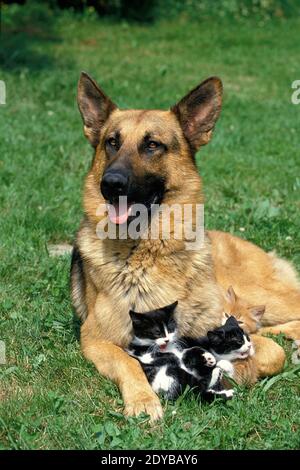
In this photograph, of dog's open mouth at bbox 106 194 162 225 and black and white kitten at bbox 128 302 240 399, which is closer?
black and white kitten at bbox 128 302 240 399

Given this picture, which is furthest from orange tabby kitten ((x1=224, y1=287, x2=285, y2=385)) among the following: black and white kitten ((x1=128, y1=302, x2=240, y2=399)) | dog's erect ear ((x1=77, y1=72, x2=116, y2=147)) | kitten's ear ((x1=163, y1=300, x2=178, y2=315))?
dog's erect ear ((x1=77, y1=72, x2=116, y2=147))

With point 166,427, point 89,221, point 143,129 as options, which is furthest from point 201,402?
point 143,129

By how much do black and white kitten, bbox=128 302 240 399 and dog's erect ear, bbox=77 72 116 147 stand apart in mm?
1403

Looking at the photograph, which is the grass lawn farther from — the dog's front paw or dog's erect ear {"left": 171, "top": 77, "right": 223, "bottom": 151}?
dog's erect ear {"left": 171, "top": 77, "right": 223, "bottom": 151}

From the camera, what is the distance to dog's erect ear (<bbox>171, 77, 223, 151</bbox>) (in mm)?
4453

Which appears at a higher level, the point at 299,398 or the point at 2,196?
the point at 2,196

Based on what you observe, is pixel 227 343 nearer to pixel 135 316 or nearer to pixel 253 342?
pixel 253 342

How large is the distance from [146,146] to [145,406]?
5.36ft

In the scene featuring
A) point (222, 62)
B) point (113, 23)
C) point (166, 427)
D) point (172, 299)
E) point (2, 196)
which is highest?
point (113, 23)

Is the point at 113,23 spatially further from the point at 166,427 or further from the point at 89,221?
the point at 166,427

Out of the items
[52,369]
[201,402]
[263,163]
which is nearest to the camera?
[201,402]

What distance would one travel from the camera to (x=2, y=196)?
269 inches

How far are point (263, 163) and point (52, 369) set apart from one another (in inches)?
194

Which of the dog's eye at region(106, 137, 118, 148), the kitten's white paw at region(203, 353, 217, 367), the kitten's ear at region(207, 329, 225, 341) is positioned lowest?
the kitten's white paw at region(203, 353, 217, 367)
